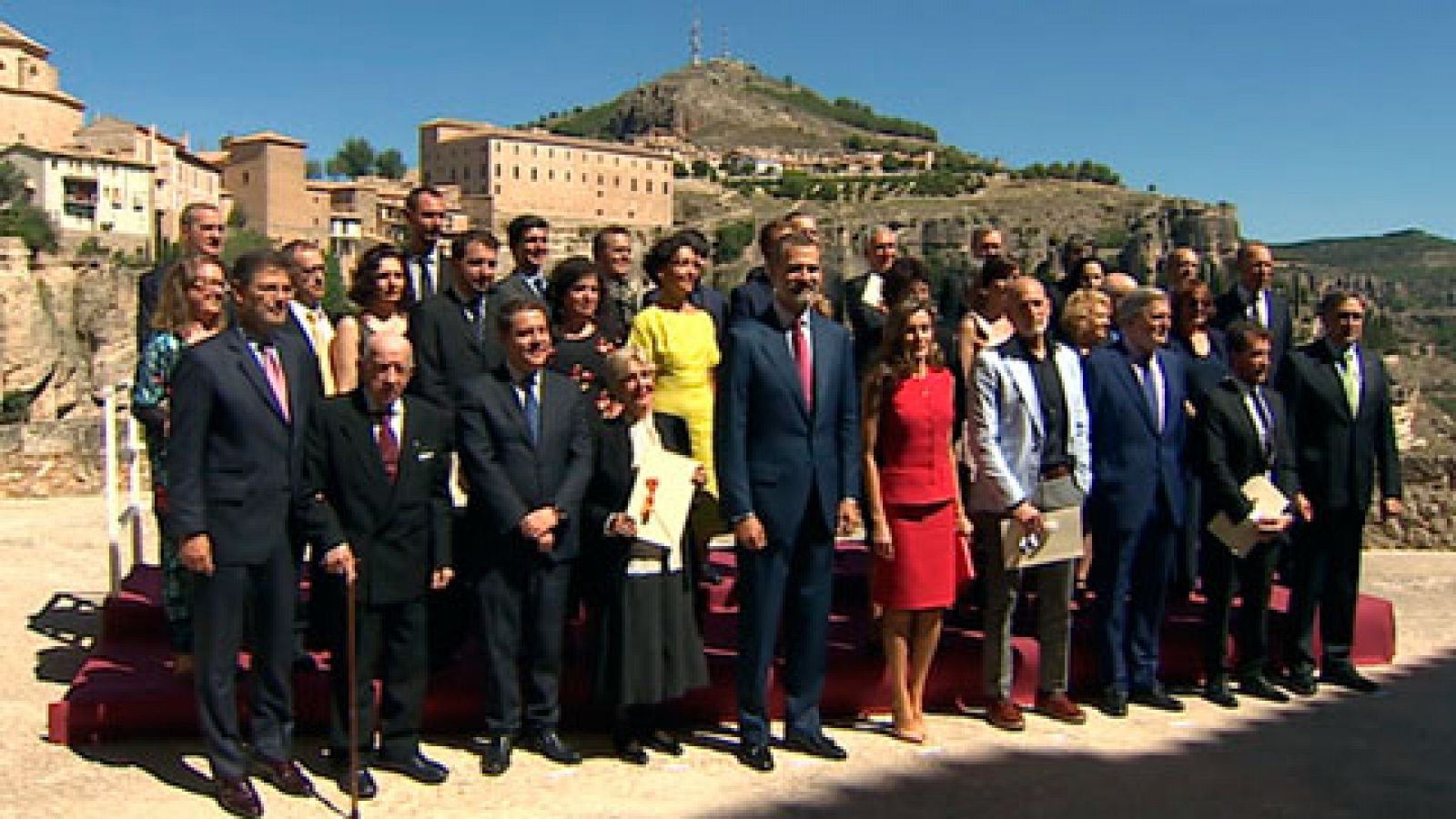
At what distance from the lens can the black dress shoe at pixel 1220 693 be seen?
578cm

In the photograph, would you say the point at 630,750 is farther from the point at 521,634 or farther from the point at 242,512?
the point at 242,512

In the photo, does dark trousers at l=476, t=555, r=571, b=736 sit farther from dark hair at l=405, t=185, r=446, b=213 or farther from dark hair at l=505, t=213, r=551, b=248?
dark hair at l=405, t=185, r=446, b=213

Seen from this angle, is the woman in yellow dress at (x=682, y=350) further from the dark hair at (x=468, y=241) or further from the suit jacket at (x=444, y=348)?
the dark hair at (x=468, y=241)

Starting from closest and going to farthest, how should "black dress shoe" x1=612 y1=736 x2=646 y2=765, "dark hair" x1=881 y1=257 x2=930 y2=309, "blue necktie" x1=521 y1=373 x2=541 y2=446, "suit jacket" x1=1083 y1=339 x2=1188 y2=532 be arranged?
"blue necktie" x1=521 y1=373 x2=541 y2=446, "black dress shoe" x1=612 y1=736 x2=646 y2=765, "suit jacket" x1=1083 y1=339 x2=1188 y2=532, "dark hair" x1=881 y1=257 x2=930 y2=309

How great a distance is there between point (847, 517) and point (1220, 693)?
7.65 ft

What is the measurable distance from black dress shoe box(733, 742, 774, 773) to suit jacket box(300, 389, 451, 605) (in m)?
1.45

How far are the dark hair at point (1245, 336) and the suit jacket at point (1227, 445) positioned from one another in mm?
205

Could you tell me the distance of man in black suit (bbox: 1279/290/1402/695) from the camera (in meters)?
6.05

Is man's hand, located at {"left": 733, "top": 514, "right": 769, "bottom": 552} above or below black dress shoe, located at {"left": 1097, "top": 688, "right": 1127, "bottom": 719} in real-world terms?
above

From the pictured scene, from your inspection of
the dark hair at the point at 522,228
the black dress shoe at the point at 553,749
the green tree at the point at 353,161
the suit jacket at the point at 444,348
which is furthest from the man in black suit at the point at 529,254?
the green tree at the point at 353,161

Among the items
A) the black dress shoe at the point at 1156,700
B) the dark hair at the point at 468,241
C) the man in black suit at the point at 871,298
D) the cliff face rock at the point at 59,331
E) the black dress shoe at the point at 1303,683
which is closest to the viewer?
the black dress shoe at the point at 1156,700

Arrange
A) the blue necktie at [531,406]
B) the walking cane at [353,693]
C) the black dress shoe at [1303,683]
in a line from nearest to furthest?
the walking cane at [353,693] → the blue necktie at [531,406] → the black dress shoe at [1303,683]

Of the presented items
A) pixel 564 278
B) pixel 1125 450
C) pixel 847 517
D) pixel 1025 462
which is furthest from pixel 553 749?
pixel 1125 450

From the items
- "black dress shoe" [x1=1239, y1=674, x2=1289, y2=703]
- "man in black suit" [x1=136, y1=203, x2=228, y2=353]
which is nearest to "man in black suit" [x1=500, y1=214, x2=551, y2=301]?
"man in black suit" [x1=136, y1=203, x2=228, y2=353]
